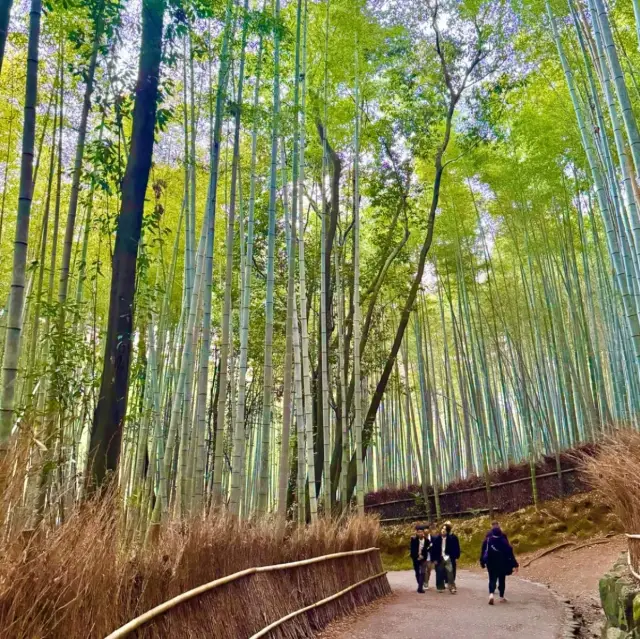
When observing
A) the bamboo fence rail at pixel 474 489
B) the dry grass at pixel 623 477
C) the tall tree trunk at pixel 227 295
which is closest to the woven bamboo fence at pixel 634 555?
the dry grass at pixel 623 477

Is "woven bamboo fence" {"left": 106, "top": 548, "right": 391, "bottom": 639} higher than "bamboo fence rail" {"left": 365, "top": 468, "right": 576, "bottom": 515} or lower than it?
lower

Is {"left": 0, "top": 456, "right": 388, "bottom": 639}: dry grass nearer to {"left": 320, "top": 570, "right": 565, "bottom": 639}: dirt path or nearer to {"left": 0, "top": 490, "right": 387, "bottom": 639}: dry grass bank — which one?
{"left": 0, "top": 490, "right": 387, "bottom": 639}: dry grass bank

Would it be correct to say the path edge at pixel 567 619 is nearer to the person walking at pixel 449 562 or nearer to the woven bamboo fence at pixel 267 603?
the person walking at pixel 449 562

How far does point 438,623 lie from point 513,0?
6.98 m

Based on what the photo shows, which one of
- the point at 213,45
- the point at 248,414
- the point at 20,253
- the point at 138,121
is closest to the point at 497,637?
the point at 20,253

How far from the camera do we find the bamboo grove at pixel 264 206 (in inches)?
135

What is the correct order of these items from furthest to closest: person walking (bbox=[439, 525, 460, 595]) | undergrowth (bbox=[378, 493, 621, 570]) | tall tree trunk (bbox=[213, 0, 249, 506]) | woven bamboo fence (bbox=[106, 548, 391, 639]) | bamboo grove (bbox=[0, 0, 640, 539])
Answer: undergrowth (bbox=[378, 493, 621, 570])
person walking (bbox=[439, 525, 460, 595])
tall tree trunk (bbox=[213, 0, 249, 506])
bamboo grove (bbox=[0, 0, 640, 539])
woven bamboo fence (bbox=[106, 548, 391, 639])

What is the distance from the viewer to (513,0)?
6711mm

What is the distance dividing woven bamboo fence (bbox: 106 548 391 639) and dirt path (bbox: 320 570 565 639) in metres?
0.20

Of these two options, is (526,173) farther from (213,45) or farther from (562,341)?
(213,45)

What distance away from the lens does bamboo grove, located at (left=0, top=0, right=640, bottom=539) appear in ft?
11.2

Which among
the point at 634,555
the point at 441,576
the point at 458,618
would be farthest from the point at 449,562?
the point at 634,555

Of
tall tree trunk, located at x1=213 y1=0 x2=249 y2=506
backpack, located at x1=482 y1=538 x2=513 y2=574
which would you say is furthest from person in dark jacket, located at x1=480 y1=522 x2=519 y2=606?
tall tree trunk, located at x1=213 y1=0 x2=249 y2=506

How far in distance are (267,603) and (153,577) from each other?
122cm
